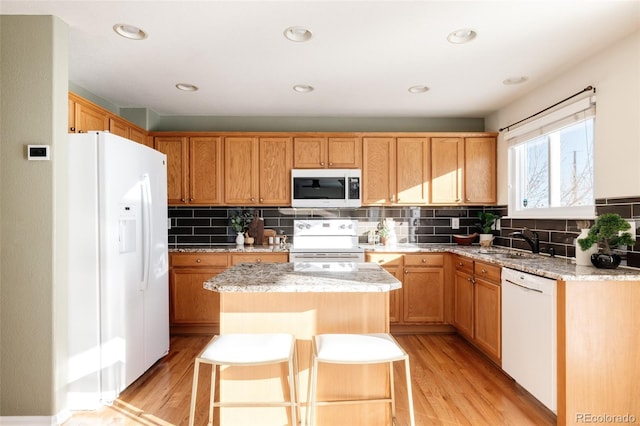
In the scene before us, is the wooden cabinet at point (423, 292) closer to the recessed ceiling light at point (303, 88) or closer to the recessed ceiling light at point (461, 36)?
the recessed ceiling light at point (303, 88)

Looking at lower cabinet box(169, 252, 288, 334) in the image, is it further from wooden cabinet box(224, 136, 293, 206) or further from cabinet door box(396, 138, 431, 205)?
cabinet door box(396, 138, 431, 205)

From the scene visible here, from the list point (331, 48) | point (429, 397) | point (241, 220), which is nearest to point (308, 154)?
point (241, 220)

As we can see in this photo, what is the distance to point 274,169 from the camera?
4.08 metres

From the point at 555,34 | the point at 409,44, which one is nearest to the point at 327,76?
the point at 409,44

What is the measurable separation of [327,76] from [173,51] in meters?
1.17

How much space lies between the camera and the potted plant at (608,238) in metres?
2.22

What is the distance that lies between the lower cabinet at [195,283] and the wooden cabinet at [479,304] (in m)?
1.84

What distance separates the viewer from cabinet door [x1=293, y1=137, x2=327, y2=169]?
4.09 meters

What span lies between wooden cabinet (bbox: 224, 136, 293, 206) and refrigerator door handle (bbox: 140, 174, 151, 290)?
1272 millimetres

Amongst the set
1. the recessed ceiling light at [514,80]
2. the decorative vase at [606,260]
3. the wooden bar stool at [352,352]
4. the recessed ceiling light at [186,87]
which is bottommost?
the wooden bar stool at [352,352]

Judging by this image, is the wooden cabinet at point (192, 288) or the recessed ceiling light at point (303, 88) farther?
the wooden cabinet at point (192, 288)

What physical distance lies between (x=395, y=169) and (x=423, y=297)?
1384 millimetres

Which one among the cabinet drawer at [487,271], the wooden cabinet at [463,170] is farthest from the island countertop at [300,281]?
the wooden cabinet at [463,170]

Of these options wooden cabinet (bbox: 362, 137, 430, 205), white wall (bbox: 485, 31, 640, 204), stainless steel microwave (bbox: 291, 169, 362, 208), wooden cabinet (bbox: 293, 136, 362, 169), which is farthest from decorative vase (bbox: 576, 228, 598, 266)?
wooden cabinet (bbox: 293, 136, 362, 169)
